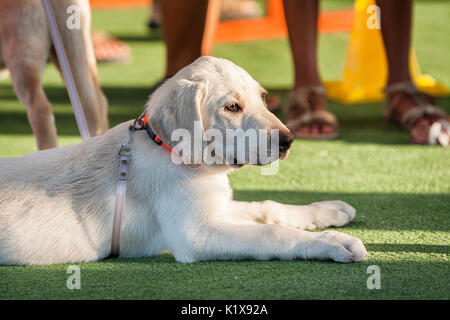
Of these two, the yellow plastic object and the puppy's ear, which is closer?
the puppy's ear

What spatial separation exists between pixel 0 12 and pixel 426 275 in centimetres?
199

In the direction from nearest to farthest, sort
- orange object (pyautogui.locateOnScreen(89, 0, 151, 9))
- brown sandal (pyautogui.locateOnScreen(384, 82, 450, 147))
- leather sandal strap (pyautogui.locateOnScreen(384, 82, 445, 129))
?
brown sandal (pyautogui.locateOnScreen(384, 82, 450, 147)), leather sandal strap (pyautogui.locateOnScreen(384, 82, 445, 129)), orange object (pyautogui.locateOnScreen(89, 0, 151, 9))

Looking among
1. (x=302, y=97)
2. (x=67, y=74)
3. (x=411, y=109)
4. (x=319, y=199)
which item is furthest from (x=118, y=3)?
(x=319, y=199)

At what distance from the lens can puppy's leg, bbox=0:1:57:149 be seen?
113 inches

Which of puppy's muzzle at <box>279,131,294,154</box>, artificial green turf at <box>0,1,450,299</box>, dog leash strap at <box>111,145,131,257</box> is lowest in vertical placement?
artificial green turf at <box>0,1,450,299</box>

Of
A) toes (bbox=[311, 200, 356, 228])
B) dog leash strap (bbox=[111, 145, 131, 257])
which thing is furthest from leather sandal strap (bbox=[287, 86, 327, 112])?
dog leash strap (bbox=[111, 145, 131, 257])

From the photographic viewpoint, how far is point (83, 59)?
9.39 feet

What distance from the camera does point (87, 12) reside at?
9.41ft

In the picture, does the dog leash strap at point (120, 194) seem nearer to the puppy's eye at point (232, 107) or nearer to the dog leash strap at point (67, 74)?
the puppy's eye at point (232, 107)

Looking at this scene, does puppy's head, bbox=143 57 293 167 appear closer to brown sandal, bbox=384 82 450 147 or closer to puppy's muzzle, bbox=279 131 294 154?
puppy's muzzle, bbox=279 131 294 154

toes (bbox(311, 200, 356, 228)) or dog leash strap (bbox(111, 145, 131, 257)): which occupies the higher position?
dog leash strap (bbox(111, 145, 131, 257))

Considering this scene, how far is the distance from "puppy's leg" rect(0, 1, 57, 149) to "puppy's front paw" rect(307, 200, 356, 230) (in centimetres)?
122

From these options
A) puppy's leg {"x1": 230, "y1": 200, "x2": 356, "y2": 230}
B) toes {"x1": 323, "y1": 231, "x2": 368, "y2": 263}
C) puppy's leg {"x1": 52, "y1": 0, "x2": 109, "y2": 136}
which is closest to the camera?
toes {"x1": 323, "y1": 231, "x2": 368, "y2": 263}
